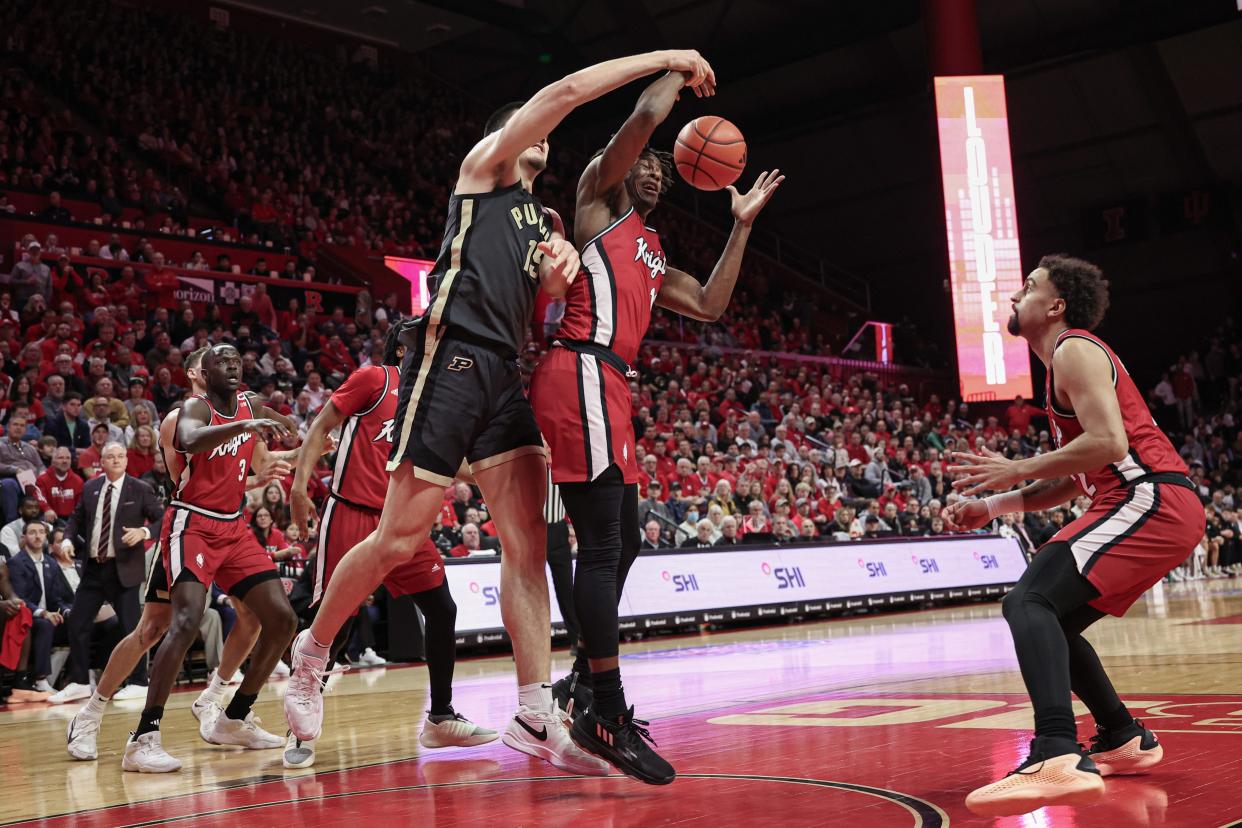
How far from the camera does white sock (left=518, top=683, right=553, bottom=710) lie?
13.3 ft

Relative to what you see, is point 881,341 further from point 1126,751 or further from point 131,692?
point 1126,751

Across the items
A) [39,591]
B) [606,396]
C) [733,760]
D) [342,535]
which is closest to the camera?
[606,396]

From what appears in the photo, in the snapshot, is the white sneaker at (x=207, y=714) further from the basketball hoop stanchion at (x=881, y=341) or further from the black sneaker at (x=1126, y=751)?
the basketball hoop stanchion at (x=881, y=341)

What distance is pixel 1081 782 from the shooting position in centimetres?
308

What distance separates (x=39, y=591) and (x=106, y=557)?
1.31 metres

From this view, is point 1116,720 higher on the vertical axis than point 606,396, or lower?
lower

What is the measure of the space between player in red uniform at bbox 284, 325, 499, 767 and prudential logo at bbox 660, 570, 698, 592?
7.60 m

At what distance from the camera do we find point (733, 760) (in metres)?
4.26

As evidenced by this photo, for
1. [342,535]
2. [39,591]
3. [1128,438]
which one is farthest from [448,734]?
[39,591]

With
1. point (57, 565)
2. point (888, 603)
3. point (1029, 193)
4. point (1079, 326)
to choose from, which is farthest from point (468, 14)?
point (1079, 326)

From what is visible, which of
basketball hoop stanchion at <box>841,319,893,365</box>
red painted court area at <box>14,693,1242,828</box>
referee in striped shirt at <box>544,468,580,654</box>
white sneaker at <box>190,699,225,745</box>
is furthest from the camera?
basketball hoop stanchion at <box>841,319,893,365</box>

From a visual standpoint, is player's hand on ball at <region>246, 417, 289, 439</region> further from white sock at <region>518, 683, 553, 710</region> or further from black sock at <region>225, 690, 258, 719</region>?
white sock at <region>518, 683, 553, 710</region>

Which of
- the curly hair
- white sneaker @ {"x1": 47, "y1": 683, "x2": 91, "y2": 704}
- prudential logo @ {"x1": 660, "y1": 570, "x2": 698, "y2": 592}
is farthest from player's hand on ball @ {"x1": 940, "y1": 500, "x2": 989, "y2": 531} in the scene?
prudential logo @ {"x1": 660, "y1": 570, "x2": 698, "y2": 592}

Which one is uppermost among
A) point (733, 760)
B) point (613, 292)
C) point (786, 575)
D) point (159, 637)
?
point (613, 292)
